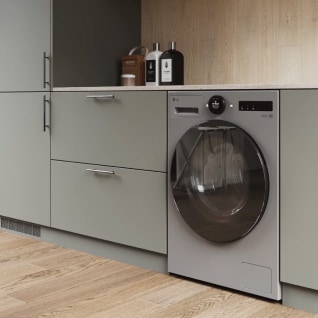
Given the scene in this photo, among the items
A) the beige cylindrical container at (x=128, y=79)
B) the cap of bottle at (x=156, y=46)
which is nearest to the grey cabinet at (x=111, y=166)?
the beige cylindrical container at (x=128, y=79)

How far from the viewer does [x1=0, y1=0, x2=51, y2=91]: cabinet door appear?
321cm

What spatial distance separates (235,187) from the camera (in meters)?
2.38

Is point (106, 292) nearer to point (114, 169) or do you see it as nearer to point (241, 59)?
point (114, 169)

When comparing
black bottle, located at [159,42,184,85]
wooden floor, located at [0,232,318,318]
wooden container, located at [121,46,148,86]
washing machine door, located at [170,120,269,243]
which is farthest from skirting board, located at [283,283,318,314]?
wooden container, located at [121,46,148,86]

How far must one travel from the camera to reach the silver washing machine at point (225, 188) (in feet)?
7.55

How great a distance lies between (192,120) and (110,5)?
1.25 meters

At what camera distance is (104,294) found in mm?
2477

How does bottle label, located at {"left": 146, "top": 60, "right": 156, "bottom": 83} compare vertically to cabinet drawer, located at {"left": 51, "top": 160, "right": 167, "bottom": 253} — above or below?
above

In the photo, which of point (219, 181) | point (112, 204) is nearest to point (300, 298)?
point (219, 181)

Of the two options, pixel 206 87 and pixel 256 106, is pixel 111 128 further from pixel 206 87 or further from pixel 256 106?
pixel 256 106

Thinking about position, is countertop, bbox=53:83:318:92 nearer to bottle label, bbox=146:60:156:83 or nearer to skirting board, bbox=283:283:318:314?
bottle label, bbox=146:60:156:83

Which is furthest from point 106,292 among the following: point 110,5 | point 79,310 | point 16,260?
point 110,5

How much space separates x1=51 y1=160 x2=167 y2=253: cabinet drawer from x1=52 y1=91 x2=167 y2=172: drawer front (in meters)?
0.06

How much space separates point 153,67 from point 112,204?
859 mm
